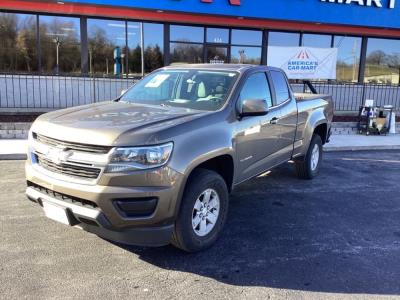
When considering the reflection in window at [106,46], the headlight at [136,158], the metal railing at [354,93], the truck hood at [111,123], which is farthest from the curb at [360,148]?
the reflection in window at [106,46]

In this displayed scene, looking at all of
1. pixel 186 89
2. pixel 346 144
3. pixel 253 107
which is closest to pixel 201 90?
pixel 186 89

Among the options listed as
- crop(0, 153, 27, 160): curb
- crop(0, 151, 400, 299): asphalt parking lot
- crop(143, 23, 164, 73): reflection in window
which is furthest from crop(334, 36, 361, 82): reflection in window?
crop(0, 153, 27, 160): curb

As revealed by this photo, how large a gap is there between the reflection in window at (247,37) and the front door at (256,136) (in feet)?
33.6

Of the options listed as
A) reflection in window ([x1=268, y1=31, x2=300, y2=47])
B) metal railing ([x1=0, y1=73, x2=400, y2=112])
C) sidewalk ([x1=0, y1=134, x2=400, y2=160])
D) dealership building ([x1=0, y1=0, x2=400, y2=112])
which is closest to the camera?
sidewalk ([x1=0, y1=134, x2=400, y2=160])

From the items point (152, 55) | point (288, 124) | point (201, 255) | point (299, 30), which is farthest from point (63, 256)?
point (299, 30)

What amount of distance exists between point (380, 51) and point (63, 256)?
16537 millimetres

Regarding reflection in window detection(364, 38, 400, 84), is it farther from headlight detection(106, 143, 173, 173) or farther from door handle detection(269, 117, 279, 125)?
headlight detection(106, 143, 173, 173)

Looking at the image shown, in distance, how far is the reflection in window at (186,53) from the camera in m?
14.6

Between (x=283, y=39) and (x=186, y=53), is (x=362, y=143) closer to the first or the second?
(x=283, y=39)

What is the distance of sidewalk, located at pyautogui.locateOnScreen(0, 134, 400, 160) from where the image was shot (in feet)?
26.5

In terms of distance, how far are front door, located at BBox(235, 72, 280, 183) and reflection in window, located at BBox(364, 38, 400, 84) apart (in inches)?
518

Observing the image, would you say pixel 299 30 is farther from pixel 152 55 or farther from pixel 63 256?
pixel 63 256

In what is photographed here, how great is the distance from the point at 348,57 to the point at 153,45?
795 cm

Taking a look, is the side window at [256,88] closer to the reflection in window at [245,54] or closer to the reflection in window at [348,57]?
the reflection in window at [245,54]
